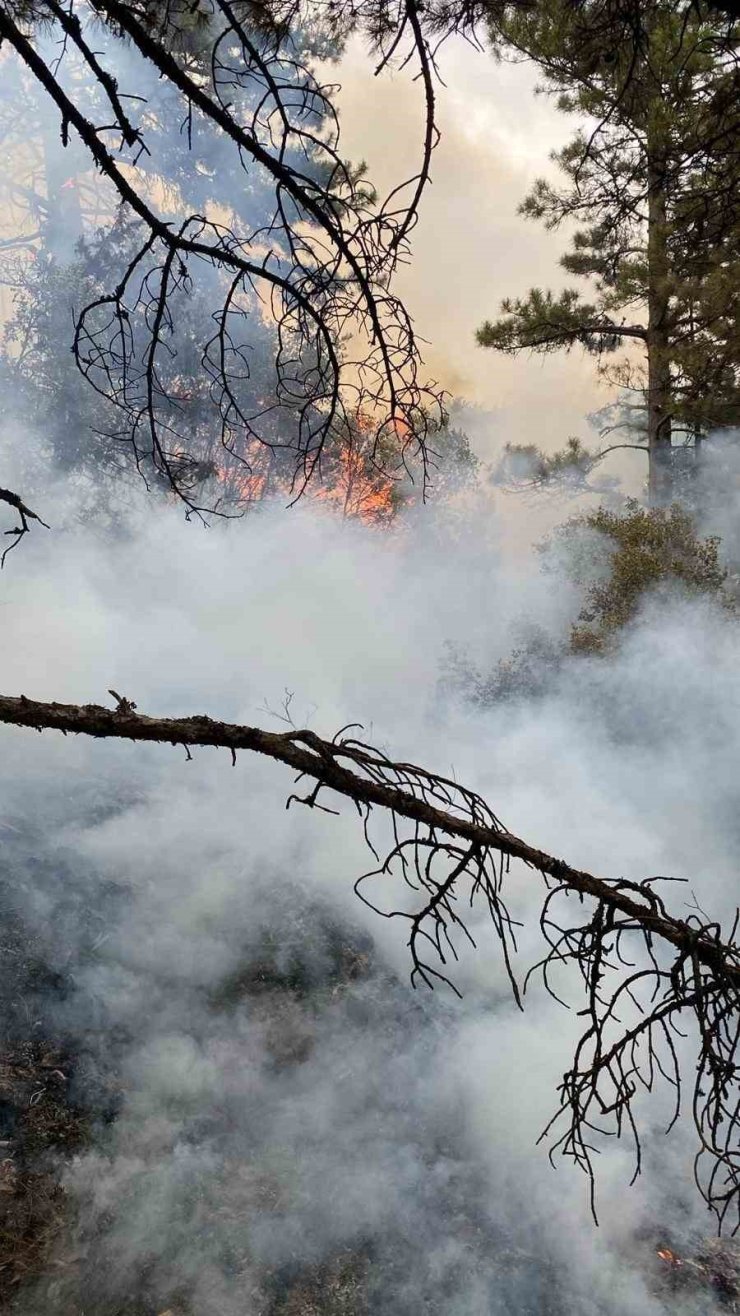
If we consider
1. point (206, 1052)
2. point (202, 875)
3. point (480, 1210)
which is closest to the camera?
point (480, 1210)

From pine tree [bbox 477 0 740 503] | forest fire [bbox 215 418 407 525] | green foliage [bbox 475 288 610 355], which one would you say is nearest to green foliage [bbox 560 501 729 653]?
pine tree [bbox 477 0 740 503]

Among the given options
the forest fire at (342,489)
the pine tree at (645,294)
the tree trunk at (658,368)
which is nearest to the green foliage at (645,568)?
the tree trunk at (658,368)

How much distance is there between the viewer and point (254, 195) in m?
19.0

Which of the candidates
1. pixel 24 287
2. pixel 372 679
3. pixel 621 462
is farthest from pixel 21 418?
pixel 621 462

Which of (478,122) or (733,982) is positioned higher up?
(478,122)

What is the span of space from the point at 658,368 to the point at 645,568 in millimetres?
3361

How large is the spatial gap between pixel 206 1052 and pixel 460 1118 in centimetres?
171

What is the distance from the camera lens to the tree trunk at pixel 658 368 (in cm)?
1003

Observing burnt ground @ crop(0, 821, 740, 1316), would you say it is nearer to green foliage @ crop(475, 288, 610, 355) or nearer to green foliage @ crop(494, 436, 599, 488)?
green foliage @ crop(475, 288, 610, 355)

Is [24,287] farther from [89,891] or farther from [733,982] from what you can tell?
[733,982]

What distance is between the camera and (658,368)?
39.1 ft

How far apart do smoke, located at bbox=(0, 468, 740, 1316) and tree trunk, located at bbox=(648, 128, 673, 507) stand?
7.61 feet

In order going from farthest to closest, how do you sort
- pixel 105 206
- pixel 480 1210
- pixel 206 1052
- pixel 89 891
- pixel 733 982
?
1. pixel 105 206
2. pixel 89 891
3. pixel 206 1052
4. pixel 480 1210
5. pixel 733 982

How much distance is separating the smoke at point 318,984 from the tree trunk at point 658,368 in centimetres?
232
